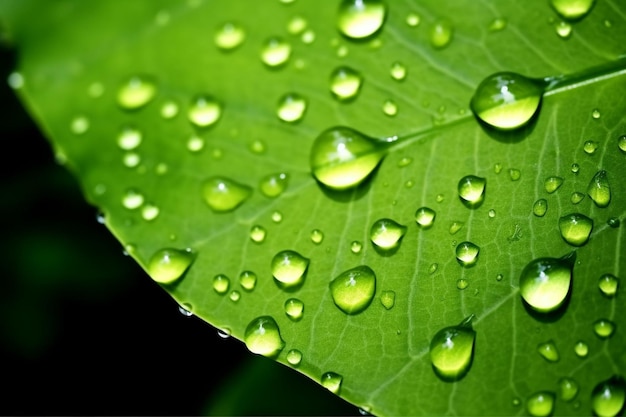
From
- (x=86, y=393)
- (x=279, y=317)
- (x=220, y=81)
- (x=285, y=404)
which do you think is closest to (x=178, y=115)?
(x=220, y=81)

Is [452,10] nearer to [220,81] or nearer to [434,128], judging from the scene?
[434,128]

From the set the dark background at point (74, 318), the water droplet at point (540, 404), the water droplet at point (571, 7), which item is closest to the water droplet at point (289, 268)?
the water droplet at point (540, 404)

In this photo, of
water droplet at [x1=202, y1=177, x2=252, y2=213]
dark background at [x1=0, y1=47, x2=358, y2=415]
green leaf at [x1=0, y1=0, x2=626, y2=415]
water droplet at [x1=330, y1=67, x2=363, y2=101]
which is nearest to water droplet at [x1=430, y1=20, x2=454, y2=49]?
green leaf at [x1=0, y1=0, x2=626, y2=415]

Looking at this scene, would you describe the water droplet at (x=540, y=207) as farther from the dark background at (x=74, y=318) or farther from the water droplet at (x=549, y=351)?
the dark background at (x=74, y=318)

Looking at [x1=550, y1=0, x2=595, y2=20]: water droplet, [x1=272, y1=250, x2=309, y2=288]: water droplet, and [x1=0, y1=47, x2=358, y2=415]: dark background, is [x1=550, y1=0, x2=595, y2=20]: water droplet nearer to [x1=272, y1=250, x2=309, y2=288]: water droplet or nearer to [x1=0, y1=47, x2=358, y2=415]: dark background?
[x1=272, y1=250, x2=309, y2=288]: water droplet

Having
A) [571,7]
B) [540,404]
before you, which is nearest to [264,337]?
[540,404]

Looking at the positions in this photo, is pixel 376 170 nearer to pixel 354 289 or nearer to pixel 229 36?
pixel 354 289
